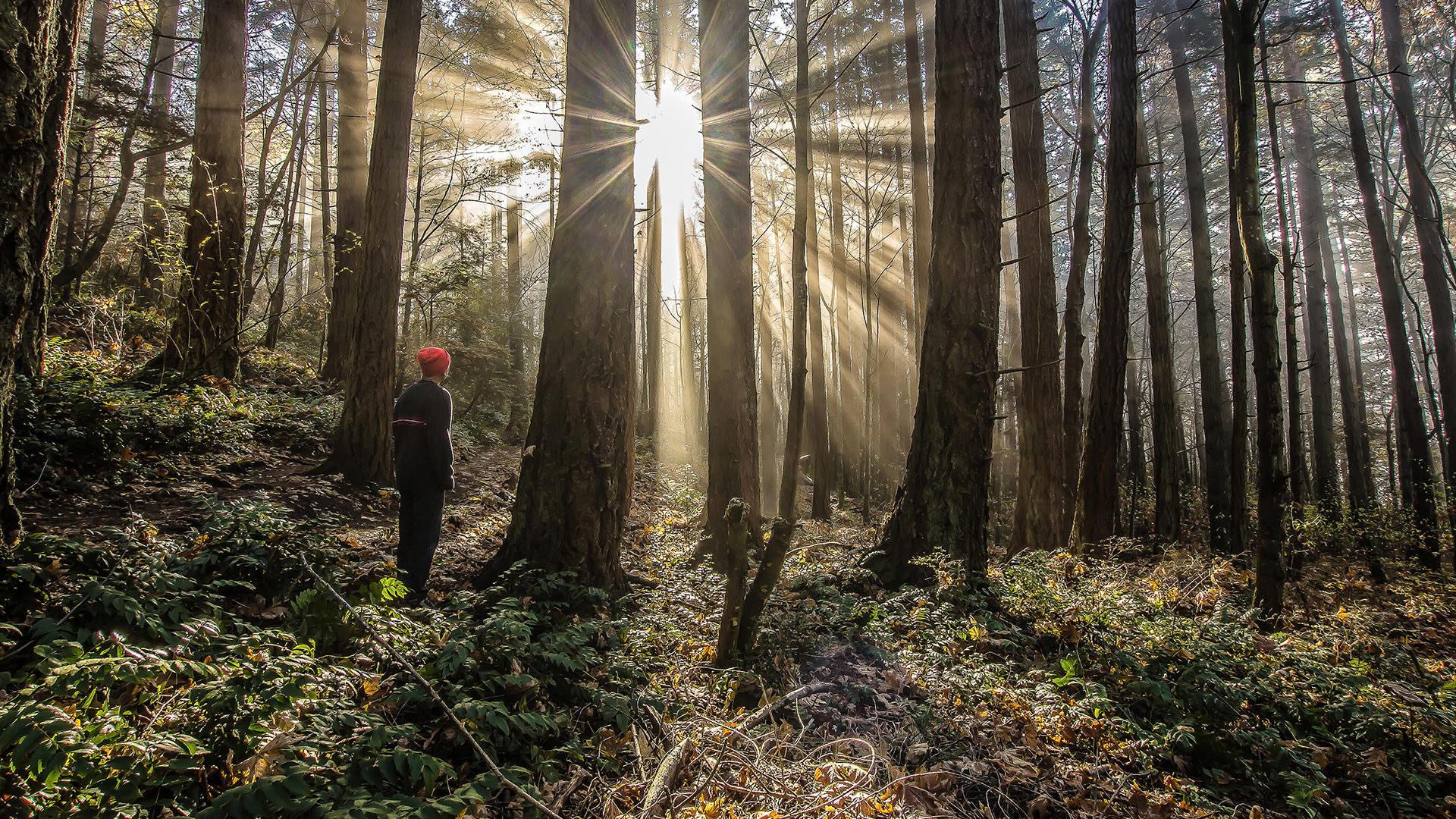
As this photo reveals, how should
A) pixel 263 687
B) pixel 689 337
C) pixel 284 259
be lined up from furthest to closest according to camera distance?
1. pixel 689 337
2. pixel 284 259
3. pixel 263 687

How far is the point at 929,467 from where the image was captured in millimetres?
5602

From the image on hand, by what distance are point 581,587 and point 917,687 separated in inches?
91.0

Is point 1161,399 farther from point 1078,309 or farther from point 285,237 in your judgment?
point 285,237

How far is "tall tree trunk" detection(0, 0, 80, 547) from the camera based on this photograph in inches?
102

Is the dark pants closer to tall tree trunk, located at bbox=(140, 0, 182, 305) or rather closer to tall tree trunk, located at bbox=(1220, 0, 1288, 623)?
tall tree trunk, located at bbox=(140, 0, 182, 305)

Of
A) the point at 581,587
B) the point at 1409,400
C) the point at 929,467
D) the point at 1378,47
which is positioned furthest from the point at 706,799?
the point at 1378,47

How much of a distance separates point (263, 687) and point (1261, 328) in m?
7.76

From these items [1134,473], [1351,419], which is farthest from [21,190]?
[1351,419]

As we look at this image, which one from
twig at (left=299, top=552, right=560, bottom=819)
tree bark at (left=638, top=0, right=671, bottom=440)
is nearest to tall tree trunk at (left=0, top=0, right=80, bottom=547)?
twig at (left=299, top=552, right=560, bottom=819)

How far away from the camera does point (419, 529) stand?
4.84 m

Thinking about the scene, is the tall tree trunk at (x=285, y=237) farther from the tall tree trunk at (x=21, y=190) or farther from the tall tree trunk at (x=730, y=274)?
the tall tree trunk at (x=21, y=190)

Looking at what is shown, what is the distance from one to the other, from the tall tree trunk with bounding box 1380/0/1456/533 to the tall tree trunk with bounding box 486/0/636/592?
14.6 meters

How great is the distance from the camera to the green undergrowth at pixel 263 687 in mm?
1922

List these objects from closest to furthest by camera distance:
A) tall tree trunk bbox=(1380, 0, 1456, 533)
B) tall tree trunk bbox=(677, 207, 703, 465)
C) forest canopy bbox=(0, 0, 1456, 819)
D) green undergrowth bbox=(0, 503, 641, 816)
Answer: green undergrowth bbox=(0, 503, 641, 816) → forest canopy bbox=(0, 0, 1456, 819) → tall tree trunk bbox=(1380, 0, 1456, 533) → tall tree trunk bbox=(677, 207, 703, 465)
